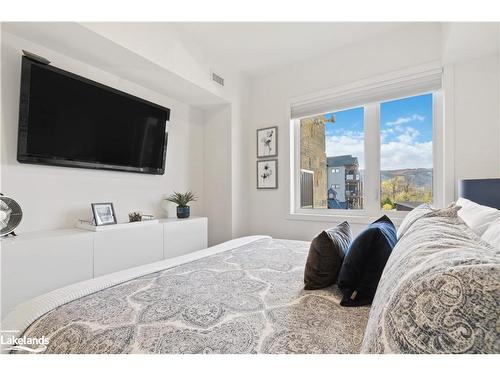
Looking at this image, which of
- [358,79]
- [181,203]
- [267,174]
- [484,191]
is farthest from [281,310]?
[358,79]

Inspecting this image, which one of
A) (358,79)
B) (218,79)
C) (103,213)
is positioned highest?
(218,79)

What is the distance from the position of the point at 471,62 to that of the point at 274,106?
6.41 ft

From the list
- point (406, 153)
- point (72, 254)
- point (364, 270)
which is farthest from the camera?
point (406, 153)

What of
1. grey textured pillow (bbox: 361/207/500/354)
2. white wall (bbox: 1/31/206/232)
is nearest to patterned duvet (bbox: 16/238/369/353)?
grey textured pillow (bbox: 361/207/500/354)

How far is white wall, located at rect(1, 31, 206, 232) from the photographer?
6.22ft

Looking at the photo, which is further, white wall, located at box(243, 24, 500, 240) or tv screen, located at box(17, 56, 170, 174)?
white wall, located at box(243, 24, 500, 240)

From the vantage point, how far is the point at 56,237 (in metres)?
1.78

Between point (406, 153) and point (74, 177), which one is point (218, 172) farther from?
point (406, 153)

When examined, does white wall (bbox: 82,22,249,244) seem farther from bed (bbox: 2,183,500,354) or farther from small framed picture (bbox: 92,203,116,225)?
bed (bbox: 2,183,500,354)

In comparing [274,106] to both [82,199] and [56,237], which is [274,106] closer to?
[82,199]

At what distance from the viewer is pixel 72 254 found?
6.10 ft

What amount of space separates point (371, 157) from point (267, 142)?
1262mm
